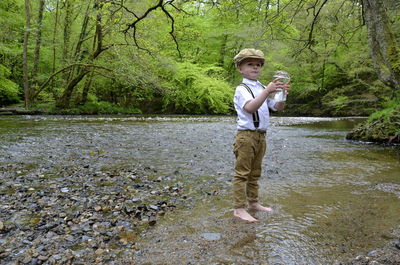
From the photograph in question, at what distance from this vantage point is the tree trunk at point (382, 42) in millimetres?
6660

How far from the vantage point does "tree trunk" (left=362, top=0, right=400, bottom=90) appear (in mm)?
6660

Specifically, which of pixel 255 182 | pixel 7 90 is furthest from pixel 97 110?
pixel 255 182

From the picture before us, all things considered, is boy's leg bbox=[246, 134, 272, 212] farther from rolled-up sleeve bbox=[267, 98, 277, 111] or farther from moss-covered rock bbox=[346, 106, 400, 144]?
moss-covered rock bbox=[346, 106, 400, 144]

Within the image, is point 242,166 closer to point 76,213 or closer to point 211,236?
point 211,236

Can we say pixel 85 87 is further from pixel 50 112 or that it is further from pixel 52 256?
pixel 52 256

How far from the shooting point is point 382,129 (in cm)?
927

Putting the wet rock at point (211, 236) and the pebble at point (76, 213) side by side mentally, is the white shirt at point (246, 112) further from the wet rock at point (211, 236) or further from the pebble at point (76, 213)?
the pebble at point (76, 213)

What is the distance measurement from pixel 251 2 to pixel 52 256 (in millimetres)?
5800

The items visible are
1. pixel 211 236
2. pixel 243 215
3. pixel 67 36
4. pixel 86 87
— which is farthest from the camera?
pixel 86 87

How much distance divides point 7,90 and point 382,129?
18.9 m

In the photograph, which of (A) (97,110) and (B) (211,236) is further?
(A) (97,110)

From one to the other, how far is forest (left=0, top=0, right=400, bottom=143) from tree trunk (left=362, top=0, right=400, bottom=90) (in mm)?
2087

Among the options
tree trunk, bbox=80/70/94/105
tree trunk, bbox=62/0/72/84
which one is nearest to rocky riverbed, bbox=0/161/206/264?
tree trunk, bbox=62/0/72/84

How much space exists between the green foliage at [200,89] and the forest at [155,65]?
0.07 metres
